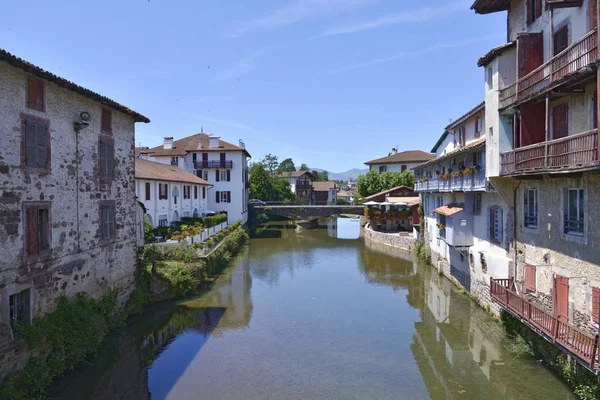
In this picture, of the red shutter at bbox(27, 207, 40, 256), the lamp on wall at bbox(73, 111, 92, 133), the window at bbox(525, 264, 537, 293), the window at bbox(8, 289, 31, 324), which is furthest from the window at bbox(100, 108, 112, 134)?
the window at bbox(525, 264, 537, 293)

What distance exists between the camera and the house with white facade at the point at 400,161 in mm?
70613

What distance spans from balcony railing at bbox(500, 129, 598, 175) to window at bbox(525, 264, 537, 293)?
11.5ft

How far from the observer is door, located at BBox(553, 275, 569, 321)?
12.7 m

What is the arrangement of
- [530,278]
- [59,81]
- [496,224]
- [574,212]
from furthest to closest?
[496,224] < [530,278] < [59,81] < [574,212]

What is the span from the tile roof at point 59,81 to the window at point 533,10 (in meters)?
16.6

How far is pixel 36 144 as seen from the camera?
13125mm

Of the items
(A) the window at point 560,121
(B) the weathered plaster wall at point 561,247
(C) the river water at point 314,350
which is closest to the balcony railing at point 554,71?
(A) the window at point 560,121

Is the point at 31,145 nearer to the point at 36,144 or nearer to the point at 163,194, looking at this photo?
the point at 36,144

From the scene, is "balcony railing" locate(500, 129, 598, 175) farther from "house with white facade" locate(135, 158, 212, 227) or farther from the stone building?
"house with white facade" locate(135, 158, 212, 227)

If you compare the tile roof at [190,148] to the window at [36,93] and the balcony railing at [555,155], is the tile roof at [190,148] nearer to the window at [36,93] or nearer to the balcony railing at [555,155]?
the window at [36,93]

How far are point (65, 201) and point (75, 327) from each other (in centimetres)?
431

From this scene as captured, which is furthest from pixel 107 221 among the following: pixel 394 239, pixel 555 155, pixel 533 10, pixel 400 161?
pixel 400 161

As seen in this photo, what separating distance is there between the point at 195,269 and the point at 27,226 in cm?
1215

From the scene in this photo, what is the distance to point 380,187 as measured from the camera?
196 ft
